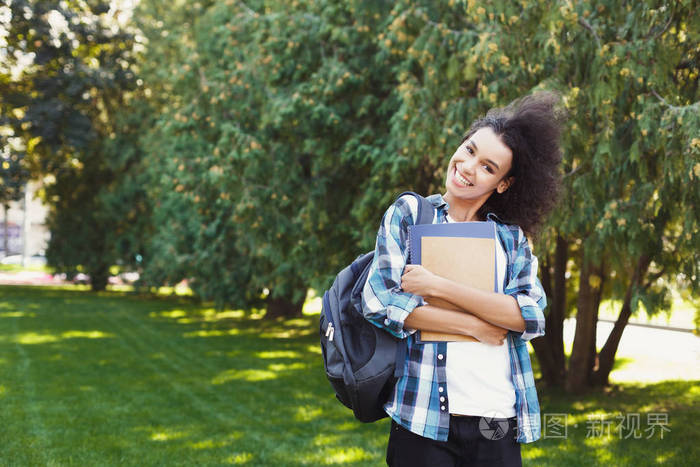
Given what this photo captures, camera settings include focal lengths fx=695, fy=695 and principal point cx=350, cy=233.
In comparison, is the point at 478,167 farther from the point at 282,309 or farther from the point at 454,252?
the point at 282,309

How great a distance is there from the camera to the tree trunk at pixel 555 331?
8.34m

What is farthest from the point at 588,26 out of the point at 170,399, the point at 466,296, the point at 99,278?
the point at 99,278

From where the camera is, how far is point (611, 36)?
564 centimetres

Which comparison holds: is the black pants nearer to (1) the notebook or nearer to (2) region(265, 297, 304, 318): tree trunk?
(1) the notebook

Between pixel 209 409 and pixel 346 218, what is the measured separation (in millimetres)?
3263

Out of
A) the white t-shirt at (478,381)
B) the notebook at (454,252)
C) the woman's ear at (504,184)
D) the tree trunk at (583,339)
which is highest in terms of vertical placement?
the woman's ear at (504,184)

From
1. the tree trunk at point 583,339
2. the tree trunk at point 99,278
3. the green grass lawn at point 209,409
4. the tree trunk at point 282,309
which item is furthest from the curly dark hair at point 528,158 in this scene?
the tree trunk at point 99,278

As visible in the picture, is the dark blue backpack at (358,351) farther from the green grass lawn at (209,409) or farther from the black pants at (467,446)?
the green grass lawn at (209,409)

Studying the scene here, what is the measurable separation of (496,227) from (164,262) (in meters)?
15.3

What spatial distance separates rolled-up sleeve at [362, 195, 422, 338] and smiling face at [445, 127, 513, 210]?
0.54ft

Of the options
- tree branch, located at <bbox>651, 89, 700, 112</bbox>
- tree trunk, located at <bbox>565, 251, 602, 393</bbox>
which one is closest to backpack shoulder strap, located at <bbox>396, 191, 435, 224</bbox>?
tree branch, located at <bbox>651, 89, 700, 112</bbox>

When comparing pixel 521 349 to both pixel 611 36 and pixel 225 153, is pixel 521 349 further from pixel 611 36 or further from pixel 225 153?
pixel 225 153

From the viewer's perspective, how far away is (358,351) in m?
2.02

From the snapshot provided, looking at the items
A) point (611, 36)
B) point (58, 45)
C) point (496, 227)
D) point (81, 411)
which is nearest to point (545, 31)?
point (611, 36)
